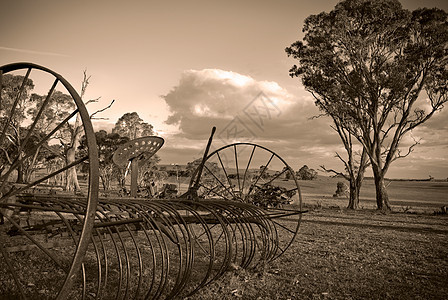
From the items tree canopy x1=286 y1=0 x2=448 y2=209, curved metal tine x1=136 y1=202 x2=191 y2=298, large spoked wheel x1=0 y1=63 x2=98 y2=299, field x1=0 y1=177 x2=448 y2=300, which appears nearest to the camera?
large spoked wheel x1=0 y1=63 x2=98 y2=299

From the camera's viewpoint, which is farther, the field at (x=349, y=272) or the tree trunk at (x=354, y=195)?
the tree trunk at (x=354, y=195)

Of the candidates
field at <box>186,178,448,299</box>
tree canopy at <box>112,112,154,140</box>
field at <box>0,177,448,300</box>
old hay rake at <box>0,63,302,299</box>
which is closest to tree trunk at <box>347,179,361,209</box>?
field at <box>186,178,448,299</box>

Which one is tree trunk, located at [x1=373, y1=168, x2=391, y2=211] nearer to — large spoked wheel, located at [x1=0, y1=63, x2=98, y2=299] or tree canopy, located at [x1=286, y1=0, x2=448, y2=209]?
tree canopy, located at [x1=286, y1=0, x2=448, y2=209]

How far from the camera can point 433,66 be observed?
1518 centimetres

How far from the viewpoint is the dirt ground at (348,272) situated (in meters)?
4.08

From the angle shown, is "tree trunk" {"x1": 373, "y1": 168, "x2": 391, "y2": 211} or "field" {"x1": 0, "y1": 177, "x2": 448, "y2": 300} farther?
"tree trunk" {"x1": 373, "y1": 168, "x2": 391, "y2": 211}

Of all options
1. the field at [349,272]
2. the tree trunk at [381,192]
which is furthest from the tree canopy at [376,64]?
the field at [349,272]

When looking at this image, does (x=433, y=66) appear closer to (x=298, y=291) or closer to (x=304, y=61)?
(x=304, y=61)

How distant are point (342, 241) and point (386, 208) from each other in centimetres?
940

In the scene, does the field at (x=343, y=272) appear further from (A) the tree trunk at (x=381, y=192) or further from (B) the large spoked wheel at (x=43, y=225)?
(A) the tree trunk at (x=381, y=192)

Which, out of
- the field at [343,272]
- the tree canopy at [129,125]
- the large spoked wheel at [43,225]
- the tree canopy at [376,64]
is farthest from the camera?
the tree canopy at [129,125]

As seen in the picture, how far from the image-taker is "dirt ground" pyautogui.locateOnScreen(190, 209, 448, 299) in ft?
13.4

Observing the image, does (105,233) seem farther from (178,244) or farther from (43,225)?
(178,244)

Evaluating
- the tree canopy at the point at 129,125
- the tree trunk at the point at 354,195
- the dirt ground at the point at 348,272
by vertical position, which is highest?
the tree canopy at the point at 129,125
